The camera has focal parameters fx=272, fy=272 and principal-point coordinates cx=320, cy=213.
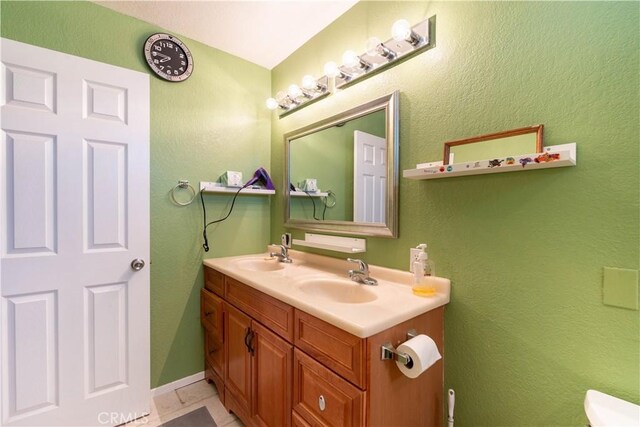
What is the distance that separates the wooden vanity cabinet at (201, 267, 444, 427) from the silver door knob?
1.61ft

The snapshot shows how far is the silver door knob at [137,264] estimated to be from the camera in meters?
1.52

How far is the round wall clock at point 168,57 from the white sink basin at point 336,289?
5.09 feet

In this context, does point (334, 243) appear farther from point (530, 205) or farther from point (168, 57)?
point (168, 57)

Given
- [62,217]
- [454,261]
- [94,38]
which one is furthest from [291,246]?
[94,38]

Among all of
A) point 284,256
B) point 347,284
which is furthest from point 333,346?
point 284,256

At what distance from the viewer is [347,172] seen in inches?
61.9

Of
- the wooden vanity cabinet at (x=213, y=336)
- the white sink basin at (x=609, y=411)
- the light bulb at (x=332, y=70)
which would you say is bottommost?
the wooden vanity cabinet at (x=213, y=336)

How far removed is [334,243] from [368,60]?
999 mm

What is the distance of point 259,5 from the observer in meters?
1.54

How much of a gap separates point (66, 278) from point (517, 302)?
201 centimetres

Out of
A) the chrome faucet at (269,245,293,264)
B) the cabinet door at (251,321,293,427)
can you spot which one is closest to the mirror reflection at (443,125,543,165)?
the cabinet door at (251,321,293,427)

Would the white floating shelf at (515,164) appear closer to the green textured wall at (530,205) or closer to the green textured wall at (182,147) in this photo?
the green textured wall at (530,205)

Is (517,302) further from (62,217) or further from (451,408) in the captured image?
(62,217)

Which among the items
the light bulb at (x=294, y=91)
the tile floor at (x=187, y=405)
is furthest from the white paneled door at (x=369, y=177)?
the tile floor at (x=187, y=405)
